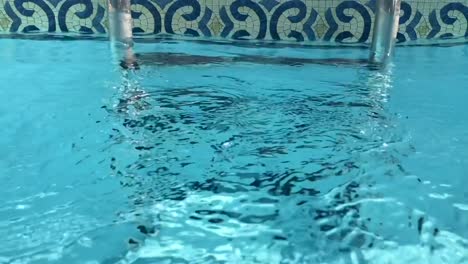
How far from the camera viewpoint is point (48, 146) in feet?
4.60

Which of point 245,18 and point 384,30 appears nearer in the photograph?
point 384,30

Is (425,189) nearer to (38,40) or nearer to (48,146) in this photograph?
(48,146)

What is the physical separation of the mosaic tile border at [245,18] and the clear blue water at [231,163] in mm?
398

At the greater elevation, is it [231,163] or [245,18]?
[245,18]

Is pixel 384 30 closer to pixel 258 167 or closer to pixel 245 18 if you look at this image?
pixel 245 18

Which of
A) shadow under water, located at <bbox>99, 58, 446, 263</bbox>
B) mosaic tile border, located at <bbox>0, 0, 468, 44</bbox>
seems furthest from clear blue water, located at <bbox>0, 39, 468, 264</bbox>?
mosaic tile border, located at <bbox>0, 0, 468, 44</bbox>

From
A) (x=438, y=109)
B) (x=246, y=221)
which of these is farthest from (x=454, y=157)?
(x=246, y=221)

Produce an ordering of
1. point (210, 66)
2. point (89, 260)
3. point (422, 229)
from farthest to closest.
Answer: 1. point (210, 66)
2. point (422, 229)
3. point (89, 260)

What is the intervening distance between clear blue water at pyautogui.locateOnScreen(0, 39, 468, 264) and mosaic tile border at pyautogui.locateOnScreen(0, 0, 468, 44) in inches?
15.7

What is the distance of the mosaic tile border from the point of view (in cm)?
238

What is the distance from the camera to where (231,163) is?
131 cm

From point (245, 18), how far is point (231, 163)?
1.21 metres

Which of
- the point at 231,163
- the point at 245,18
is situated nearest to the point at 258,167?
the point at 231,163

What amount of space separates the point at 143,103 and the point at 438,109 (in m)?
0.87
